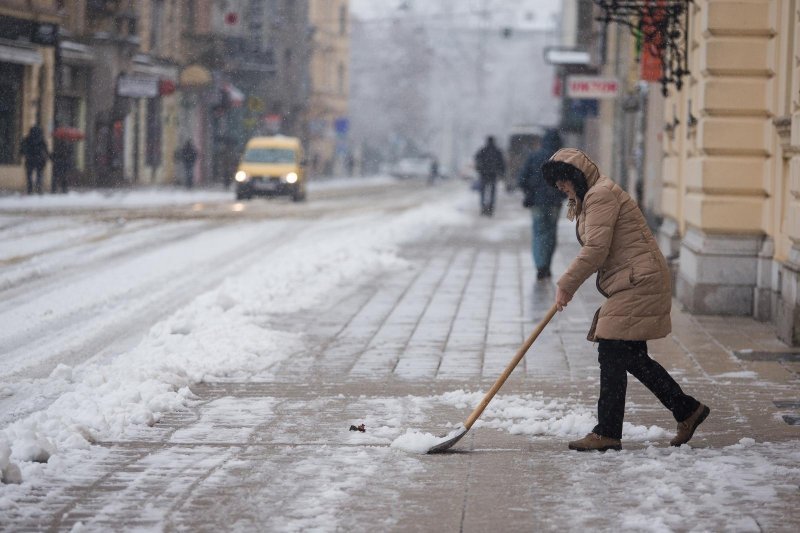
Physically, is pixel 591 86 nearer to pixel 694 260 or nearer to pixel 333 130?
pixel 694 260

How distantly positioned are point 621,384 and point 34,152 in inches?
1191

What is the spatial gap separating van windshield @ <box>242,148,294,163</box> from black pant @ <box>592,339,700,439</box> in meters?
33.9

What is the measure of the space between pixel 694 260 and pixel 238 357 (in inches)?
207

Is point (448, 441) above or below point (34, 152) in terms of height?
below

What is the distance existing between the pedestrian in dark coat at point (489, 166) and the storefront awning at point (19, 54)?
12364 mm

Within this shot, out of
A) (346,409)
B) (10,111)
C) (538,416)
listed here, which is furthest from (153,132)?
(538,416)

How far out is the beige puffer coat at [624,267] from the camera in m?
6.91

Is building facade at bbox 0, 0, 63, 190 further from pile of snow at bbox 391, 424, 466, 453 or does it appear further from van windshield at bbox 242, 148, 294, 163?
pile of snow at bbox 391, 424, 466, 453

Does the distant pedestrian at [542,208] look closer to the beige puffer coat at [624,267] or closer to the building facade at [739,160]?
the building facade at [739,160]

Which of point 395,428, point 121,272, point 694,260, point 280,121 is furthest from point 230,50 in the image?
point 395,428

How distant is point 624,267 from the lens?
22.9ft

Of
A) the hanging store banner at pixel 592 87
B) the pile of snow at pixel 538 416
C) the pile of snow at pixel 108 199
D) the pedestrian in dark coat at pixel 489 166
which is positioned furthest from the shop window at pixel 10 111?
the pile of snow at pixel 538 416

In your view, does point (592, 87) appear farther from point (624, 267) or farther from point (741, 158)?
point (624, 267)

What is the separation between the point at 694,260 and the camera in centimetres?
1343
